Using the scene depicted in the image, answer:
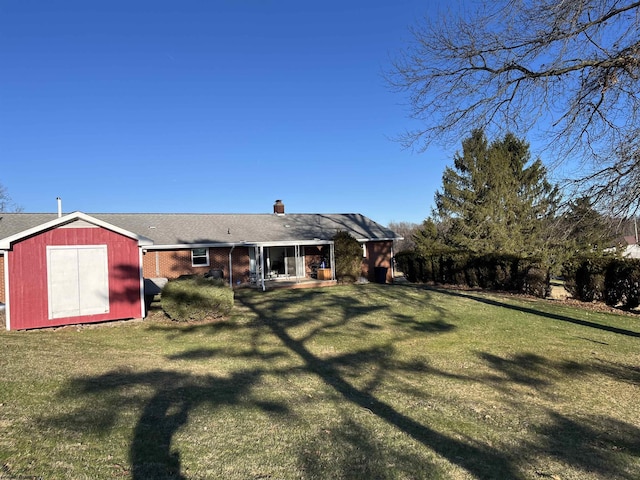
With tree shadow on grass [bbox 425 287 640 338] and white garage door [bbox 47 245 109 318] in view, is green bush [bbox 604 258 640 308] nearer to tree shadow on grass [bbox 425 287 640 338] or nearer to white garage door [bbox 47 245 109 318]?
tree shadow on grass [bbox 425 287 640 338]

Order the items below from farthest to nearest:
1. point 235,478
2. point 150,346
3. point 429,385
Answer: point 150,346 < point 429,385 < point 235,478

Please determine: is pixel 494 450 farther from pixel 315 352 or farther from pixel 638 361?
pixel 638 361

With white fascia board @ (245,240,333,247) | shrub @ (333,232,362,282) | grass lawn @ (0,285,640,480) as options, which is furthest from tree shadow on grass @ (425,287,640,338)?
white fascia board @ (245,240,333,247)

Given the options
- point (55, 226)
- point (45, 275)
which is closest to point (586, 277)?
point (55, 226)

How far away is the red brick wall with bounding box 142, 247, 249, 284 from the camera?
19.6 meters

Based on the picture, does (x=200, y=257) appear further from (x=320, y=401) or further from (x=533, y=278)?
(x=320, y=401)

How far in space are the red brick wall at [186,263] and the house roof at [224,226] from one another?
1.93ft

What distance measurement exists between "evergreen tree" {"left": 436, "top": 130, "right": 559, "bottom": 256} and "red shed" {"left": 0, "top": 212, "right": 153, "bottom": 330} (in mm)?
20256

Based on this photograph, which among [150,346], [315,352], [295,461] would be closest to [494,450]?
[295,461]

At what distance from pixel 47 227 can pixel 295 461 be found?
10724 mm

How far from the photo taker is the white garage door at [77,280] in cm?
1135

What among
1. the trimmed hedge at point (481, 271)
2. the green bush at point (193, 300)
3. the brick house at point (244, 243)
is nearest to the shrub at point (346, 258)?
the brick house at point (244, 243)

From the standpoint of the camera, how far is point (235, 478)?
349 cm

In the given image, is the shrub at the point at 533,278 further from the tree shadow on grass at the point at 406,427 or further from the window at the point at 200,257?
the window at the point at 200,257
